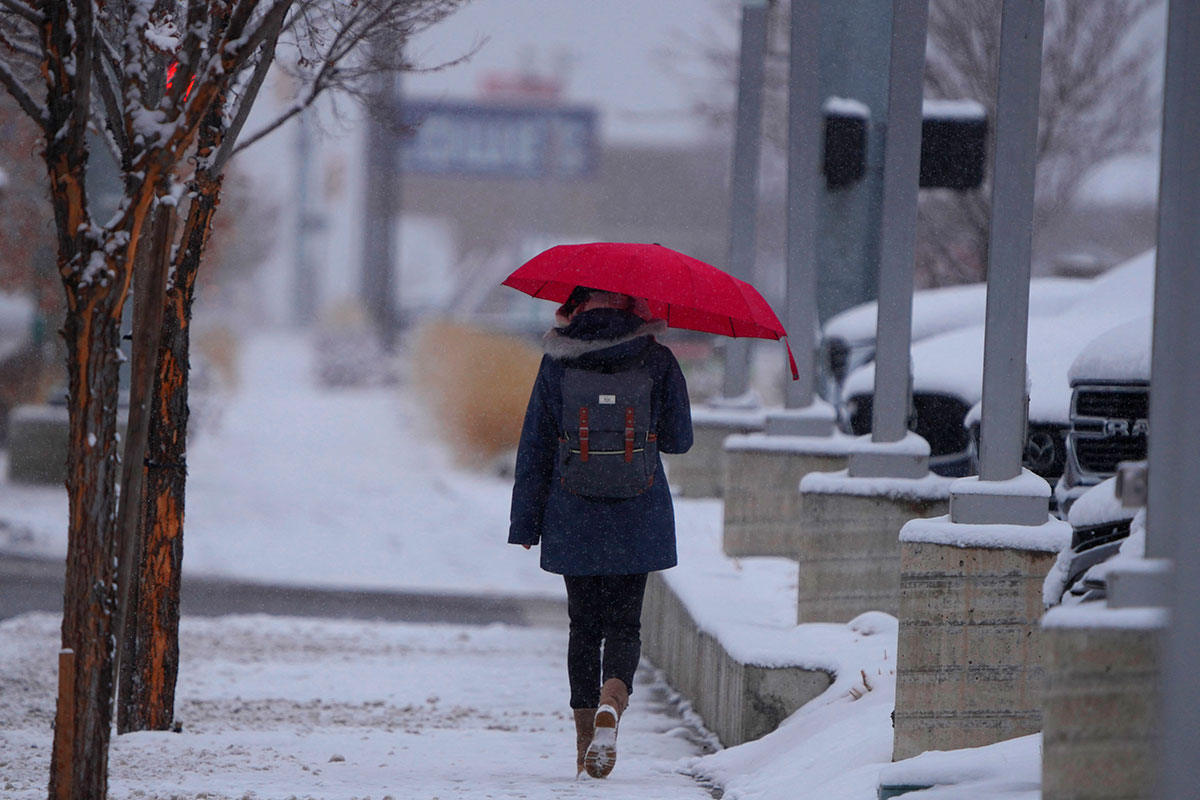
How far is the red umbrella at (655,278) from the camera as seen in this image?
14.3 feet

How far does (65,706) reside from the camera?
3201 millimetres

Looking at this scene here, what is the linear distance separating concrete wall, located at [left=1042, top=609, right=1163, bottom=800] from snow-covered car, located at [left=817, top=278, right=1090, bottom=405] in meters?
5.63

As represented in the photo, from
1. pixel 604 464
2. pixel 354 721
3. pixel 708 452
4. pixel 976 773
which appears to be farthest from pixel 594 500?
pixel 708 452

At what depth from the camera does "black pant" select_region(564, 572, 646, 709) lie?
14.8 ft

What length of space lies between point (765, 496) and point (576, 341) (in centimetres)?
350

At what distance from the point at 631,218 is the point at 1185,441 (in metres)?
58.1

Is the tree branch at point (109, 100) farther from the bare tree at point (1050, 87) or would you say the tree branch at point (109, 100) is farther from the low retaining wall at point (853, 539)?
the bare tree at point (1050, 87)

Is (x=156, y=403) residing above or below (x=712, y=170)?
below

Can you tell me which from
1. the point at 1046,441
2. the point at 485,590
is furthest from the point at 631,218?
the point at 1046,441

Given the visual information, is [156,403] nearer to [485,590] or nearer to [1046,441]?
[1046,441]

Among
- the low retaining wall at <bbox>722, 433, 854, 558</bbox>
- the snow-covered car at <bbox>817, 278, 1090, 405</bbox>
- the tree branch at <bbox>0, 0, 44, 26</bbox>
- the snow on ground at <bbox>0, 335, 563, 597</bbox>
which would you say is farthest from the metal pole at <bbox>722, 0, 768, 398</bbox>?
the tree branch at <bbox>0, 0, 44, 26</bbox>

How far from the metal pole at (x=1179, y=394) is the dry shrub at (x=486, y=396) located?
13.5m

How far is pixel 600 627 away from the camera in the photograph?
4.59 meters

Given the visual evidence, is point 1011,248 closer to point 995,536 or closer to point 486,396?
point 995,536
